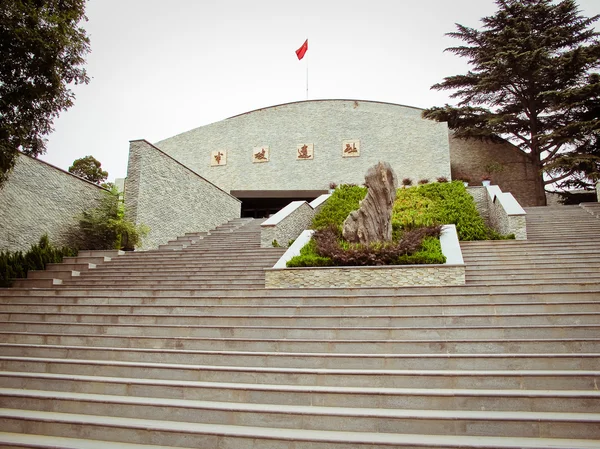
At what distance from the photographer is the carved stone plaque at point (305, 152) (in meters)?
24.3

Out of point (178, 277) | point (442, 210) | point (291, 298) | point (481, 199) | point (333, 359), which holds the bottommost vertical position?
point (333, 359)

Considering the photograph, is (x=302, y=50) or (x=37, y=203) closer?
(x=37, y=203)

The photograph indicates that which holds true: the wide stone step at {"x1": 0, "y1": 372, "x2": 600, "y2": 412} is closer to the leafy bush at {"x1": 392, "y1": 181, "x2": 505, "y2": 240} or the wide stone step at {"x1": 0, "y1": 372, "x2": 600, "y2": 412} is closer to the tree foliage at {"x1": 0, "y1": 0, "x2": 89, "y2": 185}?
the tree foliage at {"x1": 0, "y1": 0, "x2": 89, "y2": 185}

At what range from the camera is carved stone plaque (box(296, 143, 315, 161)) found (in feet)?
79.7

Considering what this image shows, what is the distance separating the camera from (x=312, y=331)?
236 inches

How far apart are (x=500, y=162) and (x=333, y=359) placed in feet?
72.5

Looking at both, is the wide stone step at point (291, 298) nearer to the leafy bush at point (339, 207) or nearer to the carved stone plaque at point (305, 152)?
the leafy bush at point (339, 207)

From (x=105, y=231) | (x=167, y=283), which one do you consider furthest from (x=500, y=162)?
(x=167, y=283)

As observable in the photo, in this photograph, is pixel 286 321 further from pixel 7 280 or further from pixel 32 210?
pixel 32 210

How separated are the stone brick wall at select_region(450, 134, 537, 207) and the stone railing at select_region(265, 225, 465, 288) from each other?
17047 millimetres

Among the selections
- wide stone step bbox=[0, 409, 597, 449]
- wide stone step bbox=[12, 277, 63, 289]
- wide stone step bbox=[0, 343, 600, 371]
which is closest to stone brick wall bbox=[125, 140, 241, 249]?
wide stone step bbox=[12, 277, 63, 289]

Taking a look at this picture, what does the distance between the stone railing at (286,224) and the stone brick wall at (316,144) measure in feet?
26.2

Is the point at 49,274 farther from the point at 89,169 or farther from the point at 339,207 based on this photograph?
the point at 89,169

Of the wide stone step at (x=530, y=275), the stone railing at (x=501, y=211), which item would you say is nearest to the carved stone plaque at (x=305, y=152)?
the stone railing at (x=501, y=211)
